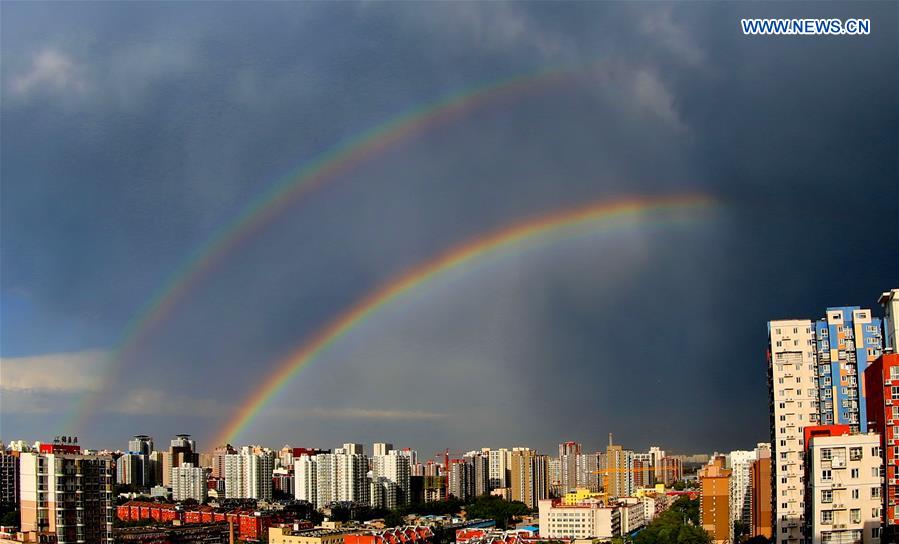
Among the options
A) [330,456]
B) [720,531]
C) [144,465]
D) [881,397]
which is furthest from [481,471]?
[881,397]

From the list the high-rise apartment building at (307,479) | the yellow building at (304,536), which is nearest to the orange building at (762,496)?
the yellow building at (304,536)

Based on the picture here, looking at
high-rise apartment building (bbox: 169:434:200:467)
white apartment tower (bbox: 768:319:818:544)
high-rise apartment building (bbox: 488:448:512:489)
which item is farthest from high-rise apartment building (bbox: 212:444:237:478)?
white apartment tower (bbox: 768:319:818:544)

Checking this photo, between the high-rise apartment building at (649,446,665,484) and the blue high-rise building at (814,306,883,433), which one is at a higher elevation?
the blue high-rise building at (814,306,883,433)

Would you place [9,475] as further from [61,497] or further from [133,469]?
[61,497]

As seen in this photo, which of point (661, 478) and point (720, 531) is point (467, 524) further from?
point (661, 478)

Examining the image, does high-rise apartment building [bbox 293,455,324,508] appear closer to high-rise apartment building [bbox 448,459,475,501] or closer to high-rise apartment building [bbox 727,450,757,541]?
high-rise apartment building [bbox 448,459,475,501]

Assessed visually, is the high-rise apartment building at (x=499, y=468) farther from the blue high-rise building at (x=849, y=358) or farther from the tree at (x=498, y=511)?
the blue high-rise building at (x=849, y=358)
